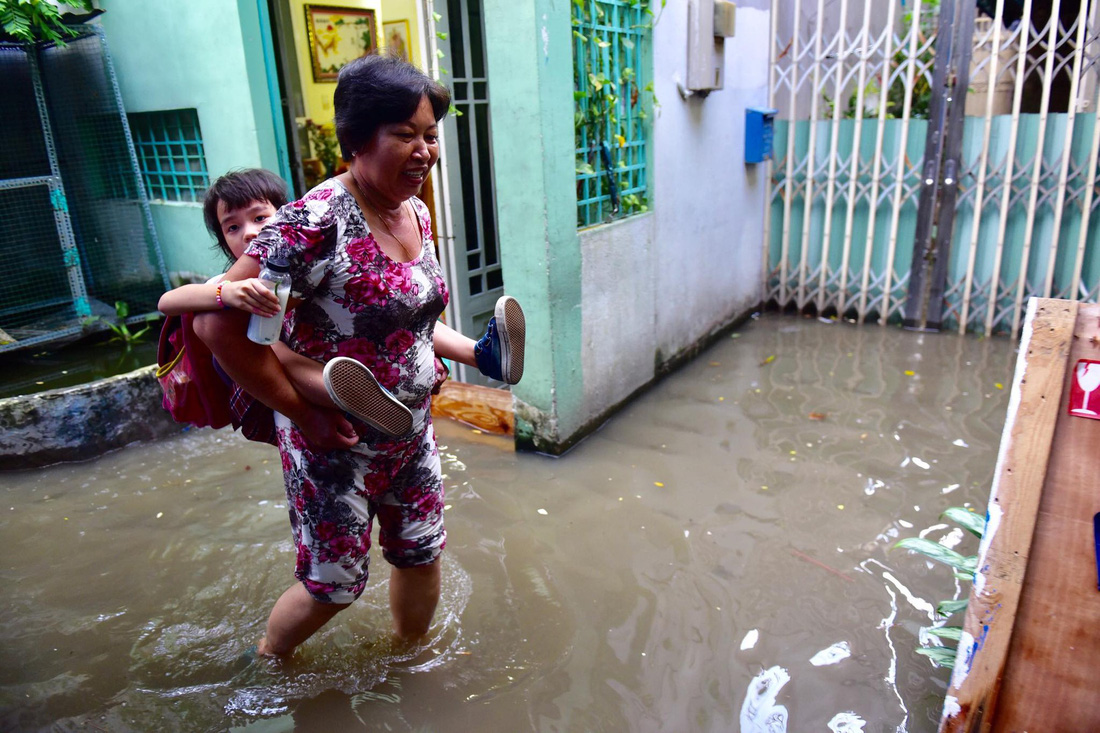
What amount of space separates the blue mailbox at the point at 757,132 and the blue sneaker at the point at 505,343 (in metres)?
3.71

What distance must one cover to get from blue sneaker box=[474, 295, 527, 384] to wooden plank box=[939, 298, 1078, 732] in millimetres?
1073

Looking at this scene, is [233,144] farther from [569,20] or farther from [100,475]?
[569,20]

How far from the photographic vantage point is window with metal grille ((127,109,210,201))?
189 inches

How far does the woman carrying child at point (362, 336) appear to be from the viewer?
1560mm

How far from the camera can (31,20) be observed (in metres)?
4.55

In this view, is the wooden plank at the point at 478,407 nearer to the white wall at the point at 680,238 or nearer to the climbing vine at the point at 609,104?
the white wall at the point at 680,238

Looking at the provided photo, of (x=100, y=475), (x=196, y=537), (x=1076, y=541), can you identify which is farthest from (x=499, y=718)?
(x=100, y=475)

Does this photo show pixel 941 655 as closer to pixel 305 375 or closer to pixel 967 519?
pixel 967 519

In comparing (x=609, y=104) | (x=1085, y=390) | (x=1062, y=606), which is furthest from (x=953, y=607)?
(x=609, y=104)

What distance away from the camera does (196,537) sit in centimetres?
299

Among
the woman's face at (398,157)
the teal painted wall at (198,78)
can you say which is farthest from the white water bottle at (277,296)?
the teal painted wall at (198,78)

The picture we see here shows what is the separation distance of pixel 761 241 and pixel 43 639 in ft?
16.2

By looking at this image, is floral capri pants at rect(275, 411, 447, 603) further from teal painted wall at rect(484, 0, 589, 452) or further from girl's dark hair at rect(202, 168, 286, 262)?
teal painted wall at rect(484, 0, 589, 452)

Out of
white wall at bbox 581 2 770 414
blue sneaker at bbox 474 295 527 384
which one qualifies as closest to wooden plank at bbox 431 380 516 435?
white wall at bbox 581 2 770 414
